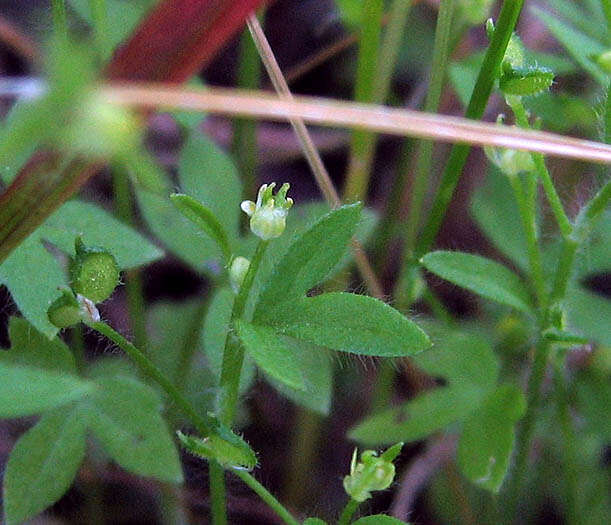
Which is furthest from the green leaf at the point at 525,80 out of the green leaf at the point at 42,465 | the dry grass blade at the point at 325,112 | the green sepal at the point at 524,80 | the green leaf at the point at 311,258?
the green leaf at the point at 42,465

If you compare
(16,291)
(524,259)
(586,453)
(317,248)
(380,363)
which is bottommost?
(586,453)

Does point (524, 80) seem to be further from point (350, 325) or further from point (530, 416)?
point (530, 416)

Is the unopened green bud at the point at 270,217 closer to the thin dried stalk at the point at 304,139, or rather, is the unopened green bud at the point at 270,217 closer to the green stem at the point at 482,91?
the thin dried stalk at the point at 304,139

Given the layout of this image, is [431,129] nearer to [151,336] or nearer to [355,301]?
[355,301]

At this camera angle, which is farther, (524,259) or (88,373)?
(524,259)

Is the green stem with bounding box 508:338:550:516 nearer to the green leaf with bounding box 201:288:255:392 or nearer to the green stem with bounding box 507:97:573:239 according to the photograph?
the green stem with bounding box 507:97:573:239

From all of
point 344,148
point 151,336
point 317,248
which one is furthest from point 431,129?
point 344,148

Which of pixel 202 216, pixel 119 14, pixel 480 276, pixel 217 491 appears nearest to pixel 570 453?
pixel 480 276
